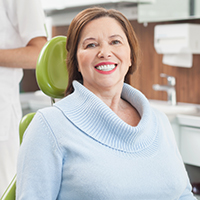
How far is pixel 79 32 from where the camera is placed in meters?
1.29

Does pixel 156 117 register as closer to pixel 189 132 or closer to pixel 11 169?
pixel 11 169

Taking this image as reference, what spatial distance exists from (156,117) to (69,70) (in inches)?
14.2

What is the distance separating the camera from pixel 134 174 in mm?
1105

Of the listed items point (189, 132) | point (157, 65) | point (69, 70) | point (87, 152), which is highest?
point (69, 70)

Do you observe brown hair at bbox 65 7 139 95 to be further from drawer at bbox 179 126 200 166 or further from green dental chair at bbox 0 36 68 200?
drawer at bbox 179 126 200 166

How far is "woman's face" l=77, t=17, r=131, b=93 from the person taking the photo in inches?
49.4

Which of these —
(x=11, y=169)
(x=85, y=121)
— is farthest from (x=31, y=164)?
(x=11, y=169)

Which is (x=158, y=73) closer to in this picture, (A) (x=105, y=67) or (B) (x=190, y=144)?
(B) (x=190, y=144)

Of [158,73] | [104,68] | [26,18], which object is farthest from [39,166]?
[158,73]

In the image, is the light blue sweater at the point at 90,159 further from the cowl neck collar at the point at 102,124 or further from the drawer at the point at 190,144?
the drawer at the point at 190,144

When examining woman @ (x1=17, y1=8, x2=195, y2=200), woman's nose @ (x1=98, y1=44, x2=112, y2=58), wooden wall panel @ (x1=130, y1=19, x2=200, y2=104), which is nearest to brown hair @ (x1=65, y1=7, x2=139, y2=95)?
woman @ (x1=17, y1=8, x2=195, y2=200)

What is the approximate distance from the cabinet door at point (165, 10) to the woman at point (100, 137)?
1.54m

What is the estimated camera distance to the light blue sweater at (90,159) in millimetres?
1060

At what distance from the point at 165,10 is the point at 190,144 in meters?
1.05
